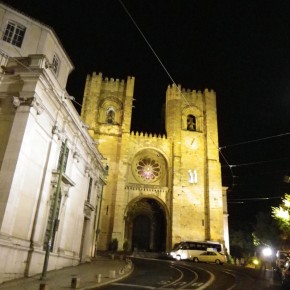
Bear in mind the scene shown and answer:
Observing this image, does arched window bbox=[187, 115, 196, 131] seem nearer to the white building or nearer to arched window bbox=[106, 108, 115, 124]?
arched window bbox=[106, 108, 115, 124]

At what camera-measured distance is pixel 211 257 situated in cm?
2714

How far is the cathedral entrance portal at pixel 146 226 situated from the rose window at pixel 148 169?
2.73 metres

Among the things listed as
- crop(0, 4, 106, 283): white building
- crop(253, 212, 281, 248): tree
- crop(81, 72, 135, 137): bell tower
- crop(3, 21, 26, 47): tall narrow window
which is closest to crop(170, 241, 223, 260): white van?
crop(0, 4, 106, 283): white building

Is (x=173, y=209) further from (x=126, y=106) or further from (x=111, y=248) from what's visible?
(x=126, y=106)

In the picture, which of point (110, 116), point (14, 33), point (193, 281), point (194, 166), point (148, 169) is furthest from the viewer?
point (110, 116)

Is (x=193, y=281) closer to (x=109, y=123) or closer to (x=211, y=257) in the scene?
(x=211, y=257)

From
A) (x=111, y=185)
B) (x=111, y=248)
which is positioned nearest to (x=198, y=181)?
(x=111, y=185)

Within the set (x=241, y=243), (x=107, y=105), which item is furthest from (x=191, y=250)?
(x=241, y=243)

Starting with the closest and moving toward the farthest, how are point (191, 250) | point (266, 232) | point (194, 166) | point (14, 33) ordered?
point (14, 33) → point (191, 250) → point (194, 166) → point (266, 232)

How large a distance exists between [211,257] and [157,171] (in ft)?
41.9

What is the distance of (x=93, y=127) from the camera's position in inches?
1410

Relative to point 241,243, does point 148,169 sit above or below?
above

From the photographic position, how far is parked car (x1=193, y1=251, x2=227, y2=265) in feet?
88.4

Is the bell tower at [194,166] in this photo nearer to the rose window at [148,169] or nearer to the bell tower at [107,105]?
the rose window at [148,169]
